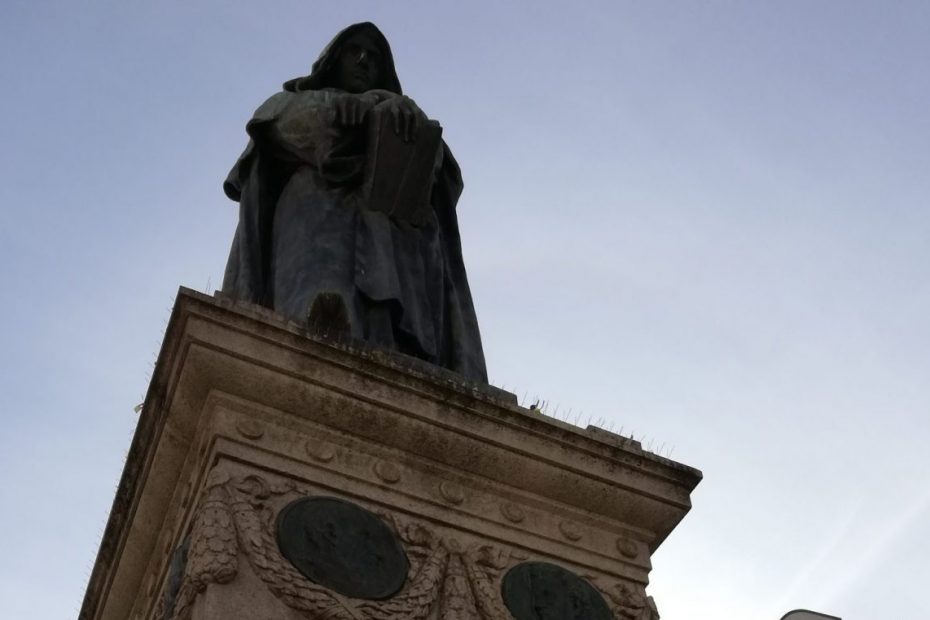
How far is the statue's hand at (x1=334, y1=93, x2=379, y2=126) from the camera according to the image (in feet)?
28.2

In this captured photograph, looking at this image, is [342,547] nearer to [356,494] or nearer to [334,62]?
[356,494]

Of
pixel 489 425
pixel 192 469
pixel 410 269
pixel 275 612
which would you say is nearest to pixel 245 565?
pixel 275 612

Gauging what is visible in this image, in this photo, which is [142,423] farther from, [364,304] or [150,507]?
[364,304]

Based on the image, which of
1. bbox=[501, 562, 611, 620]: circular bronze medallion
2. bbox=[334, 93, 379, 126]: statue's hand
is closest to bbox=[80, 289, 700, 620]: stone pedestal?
bbox=[501, 562, 611, 620]: circular bronze medallion

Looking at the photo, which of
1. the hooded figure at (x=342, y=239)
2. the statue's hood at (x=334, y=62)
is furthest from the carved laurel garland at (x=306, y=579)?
the statue's hood at (x=334, y=62)

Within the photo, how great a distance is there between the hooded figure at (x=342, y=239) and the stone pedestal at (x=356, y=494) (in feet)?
3.36

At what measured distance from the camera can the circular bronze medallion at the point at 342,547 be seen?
19.5ft

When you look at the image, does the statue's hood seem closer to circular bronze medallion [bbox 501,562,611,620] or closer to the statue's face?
the statue's face

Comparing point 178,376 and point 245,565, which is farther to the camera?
point 178,376

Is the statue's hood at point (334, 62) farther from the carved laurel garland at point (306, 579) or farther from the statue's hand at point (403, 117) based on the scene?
the carved laurel garland at point (306, 579)

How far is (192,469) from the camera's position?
21.7 feet

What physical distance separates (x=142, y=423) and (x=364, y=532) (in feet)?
4.37

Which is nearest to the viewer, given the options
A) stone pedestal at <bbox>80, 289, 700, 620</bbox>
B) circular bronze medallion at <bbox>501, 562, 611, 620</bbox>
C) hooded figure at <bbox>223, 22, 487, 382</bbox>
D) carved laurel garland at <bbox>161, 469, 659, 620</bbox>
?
carved laurel garland at <bbox>161, 469, 659, 620</bbox>

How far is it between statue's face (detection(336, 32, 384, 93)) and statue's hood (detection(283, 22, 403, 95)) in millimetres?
36
